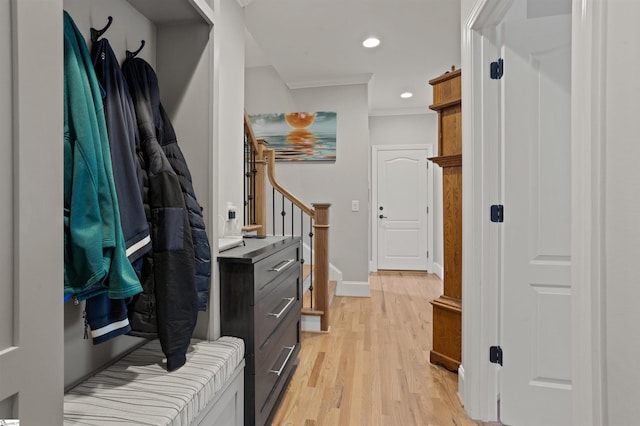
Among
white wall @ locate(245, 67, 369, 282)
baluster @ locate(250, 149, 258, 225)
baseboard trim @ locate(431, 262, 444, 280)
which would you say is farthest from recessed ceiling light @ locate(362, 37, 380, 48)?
baseboard trim @ locate(431, 262, 444, 280)

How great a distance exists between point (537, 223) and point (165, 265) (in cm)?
170

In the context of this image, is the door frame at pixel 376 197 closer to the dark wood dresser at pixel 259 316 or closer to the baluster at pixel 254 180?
the baluster at pixel 254 180

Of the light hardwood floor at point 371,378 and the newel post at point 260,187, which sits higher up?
the newel post at point 260,187

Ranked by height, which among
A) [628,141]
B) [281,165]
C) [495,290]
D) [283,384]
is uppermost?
[281,165]

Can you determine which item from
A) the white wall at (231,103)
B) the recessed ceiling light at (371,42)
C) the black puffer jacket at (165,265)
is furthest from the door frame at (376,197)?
the black puffer jacket at (165,265)

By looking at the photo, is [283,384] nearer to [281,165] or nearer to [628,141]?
[628,141]

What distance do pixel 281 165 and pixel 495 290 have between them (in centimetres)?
324

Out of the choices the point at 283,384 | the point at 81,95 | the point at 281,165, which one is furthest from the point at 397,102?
the point at 81,95

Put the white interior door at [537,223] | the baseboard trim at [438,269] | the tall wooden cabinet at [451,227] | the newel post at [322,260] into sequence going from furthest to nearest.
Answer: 1. the baseboard trim at [438,269]
2. the newel post at [322,260]
3. the tall wooden cabinet at [451,227]
4. the white interior door at [537,223]

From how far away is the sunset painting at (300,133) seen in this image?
4246 mm

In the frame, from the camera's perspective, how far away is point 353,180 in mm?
4230

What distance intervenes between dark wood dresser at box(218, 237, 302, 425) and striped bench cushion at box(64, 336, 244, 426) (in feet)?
0.42

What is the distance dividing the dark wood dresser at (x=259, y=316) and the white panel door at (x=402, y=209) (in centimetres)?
404

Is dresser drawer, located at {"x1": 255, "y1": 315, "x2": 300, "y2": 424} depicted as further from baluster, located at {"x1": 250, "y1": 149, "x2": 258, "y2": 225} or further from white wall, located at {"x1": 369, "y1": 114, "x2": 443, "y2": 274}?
white wall, located at {"x1": 369, "y1": 114, "x2": 443, "y2": 274}
